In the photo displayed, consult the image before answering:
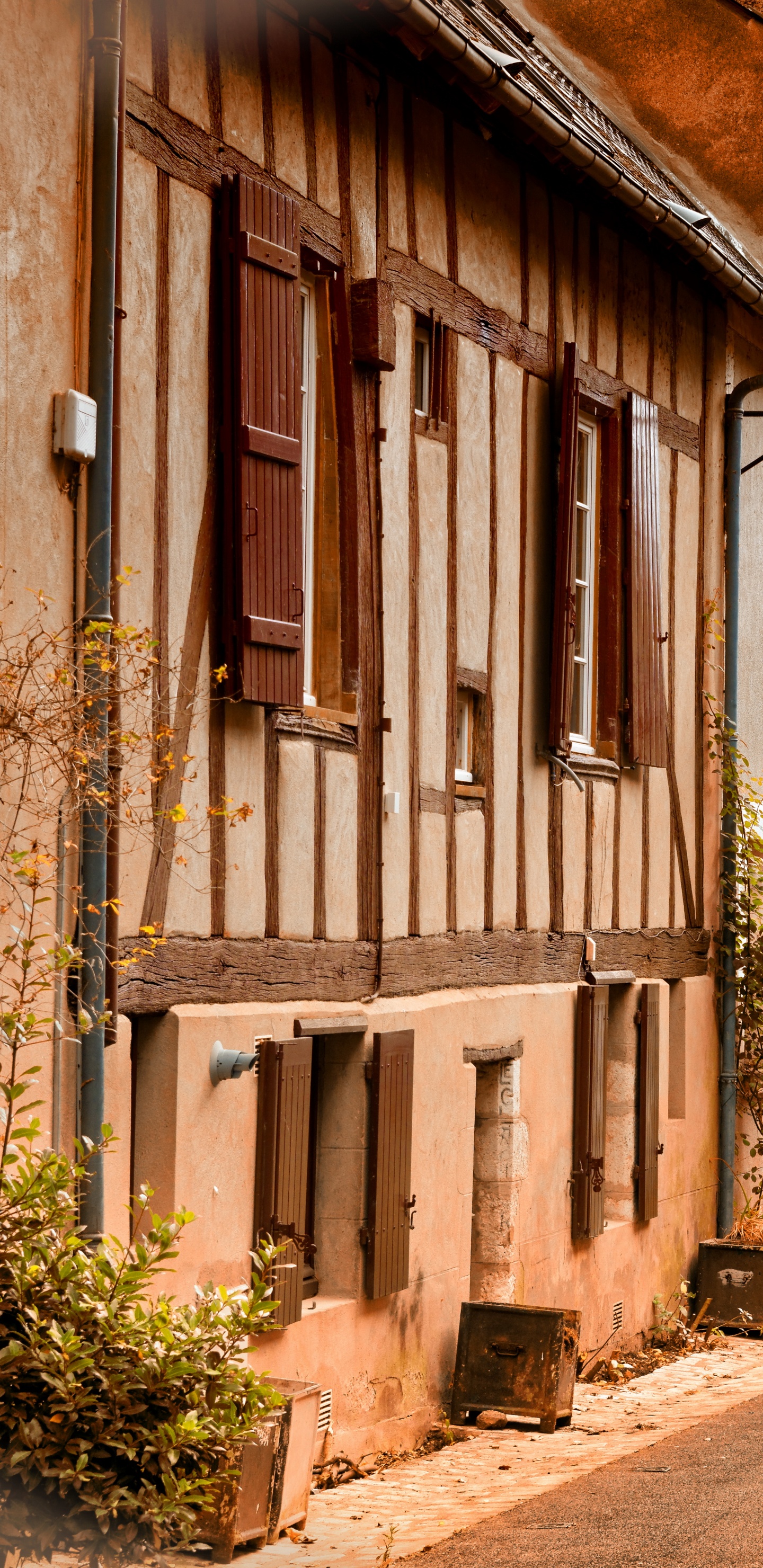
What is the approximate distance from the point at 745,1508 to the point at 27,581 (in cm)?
362

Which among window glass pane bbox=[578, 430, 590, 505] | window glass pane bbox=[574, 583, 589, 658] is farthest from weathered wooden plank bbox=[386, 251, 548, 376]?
window glass pane bbox=[574, 583, 589, 658]

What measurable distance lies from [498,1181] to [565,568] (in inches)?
107

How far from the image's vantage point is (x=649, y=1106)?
31.2ft

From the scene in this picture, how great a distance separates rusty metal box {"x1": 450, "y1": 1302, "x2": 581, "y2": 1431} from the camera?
7.12m

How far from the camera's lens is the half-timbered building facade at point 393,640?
216 inches

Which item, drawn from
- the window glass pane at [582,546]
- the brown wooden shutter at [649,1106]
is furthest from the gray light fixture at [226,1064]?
the brown wooden shutter at [649,1106]

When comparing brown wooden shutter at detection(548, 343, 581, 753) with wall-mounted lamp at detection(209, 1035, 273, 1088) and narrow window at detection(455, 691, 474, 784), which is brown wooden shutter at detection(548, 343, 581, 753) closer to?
narrow window at detection(455, 691, 474, 784)

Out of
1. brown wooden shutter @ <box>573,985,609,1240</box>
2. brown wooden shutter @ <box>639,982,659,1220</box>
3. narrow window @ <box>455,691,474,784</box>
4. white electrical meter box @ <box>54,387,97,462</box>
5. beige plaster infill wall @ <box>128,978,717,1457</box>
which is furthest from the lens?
brown wooden shutter @ <box>639,982,659,1220</box>

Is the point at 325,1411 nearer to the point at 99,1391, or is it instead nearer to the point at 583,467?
the point at 99,1391

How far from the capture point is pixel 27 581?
15.8 feet

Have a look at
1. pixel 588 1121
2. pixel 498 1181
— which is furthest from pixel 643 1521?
pixel 588 1121

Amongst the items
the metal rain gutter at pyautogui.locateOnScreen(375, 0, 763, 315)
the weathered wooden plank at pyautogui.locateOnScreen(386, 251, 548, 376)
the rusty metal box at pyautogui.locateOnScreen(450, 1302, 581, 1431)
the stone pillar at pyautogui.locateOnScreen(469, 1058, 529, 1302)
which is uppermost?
the metal rain gutter at pyautogui.locateOnScreen(375, 0, 763, 315)

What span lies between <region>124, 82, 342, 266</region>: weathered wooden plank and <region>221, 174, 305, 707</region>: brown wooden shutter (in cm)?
8

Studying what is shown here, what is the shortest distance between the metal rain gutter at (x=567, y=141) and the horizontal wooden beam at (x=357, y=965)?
3.26 metres
